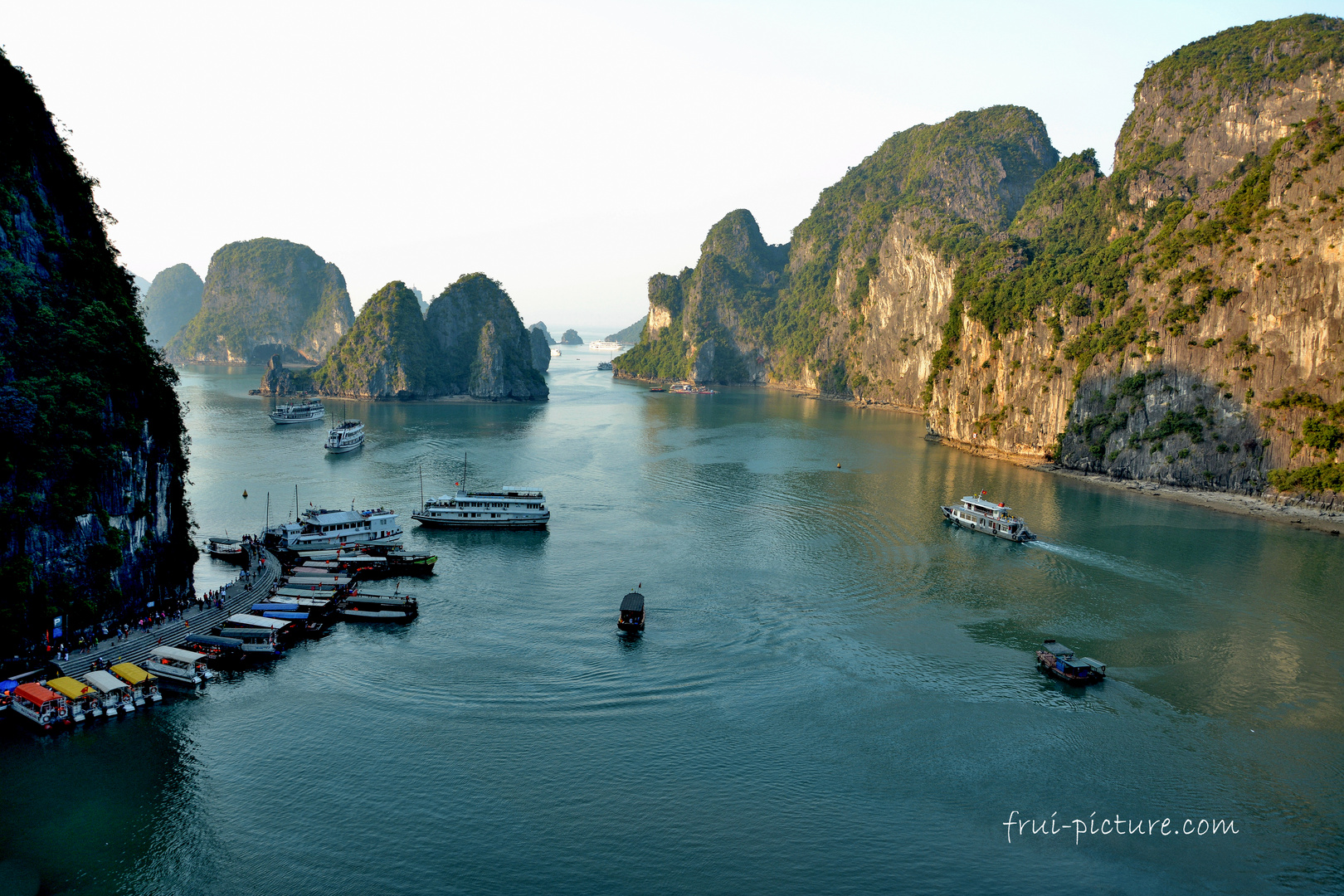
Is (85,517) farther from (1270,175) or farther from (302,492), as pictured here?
(1270,175)

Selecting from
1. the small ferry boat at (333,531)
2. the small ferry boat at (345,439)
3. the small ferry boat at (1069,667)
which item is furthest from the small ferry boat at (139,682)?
the small ferry boat at (345,439)

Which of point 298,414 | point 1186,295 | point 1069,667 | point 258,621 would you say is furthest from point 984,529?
point 298,414

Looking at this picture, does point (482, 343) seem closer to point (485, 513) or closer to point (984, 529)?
point (485, 513)

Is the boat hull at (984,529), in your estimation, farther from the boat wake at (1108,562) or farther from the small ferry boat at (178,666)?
the small ferry boat at (178,666)

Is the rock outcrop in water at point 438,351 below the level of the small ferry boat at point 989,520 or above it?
above

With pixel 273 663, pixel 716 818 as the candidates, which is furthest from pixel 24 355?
pixel 716 818

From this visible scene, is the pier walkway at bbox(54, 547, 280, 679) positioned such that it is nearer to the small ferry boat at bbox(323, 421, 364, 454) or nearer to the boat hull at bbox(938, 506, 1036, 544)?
the small ferry boat at bbox(323, 421, 364, 454)

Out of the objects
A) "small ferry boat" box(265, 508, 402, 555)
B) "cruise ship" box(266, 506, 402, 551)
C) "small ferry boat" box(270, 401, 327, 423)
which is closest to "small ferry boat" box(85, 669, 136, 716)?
"small ferry boat" box(265, 508, 402, 555)

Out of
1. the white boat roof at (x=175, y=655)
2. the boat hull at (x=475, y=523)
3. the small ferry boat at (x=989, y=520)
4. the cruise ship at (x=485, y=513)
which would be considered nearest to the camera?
the white boat roof at (x=175, y=655)
